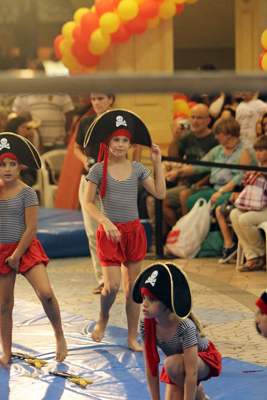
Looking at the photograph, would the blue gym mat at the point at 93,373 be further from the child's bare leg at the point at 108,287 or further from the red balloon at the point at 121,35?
the red balloon at the point at 121,35

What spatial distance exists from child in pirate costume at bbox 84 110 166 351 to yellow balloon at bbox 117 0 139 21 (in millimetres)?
3586

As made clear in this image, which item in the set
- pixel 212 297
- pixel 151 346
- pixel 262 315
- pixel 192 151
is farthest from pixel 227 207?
pixel 262 315

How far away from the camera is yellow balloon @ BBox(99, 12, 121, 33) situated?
6859 mm

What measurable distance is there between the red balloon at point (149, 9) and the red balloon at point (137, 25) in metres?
0.06

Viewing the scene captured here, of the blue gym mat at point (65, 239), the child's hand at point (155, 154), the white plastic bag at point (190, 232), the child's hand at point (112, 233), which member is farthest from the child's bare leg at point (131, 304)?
the blue gym mat at point (65, 239)

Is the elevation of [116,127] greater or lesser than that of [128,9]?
lesser

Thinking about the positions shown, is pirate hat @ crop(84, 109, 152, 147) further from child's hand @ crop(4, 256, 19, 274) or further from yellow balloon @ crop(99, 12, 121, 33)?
yellow balloon @ crop(99, 12, 121, 33)

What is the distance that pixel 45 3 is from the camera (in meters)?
11.2

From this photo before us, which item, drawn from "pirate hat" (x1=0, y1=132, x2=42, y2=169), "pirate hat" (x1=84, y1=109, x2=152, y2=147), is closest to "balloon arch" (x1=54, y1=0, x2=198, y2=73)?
"pirate hat" (x1=84, y1=109, x2=152, y2=147)

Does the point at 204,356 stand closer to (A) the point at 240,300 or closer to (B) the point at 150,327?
(B) the point at 150,327

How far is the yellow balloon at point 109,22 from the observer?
6.86 m

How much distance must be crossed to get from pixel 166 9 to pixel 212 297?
11.5 feet

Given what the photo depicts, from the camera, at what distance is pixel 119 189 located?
3477 millimetres

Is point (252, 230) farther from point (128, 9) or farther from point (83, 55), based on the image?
point (83, 55)
